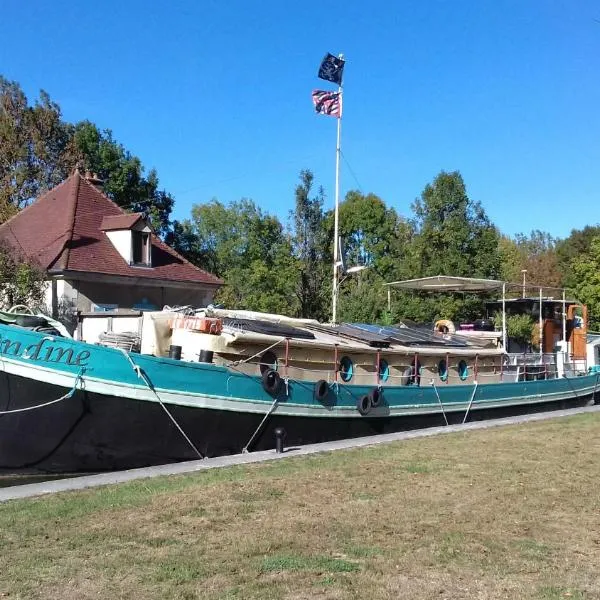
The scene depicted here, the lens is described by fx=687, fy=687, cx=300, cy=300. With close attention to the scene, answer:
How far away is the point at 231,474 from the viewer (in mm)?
9688

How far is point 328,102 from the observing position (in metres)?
23.3

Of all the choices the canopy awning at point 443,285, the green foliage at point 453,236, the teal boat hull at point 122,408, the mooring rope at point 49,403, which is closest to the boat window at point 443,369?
the canopy awning at point 443,285

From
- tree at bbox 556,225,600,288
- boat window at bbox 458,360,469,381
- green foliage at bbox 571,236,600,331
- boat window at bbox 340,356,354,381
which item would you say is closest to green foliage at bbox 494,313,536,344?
boat window at bbox 458,360,469,381

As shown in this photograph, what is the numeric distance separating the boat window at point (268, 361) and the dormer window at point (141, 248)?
491 inches

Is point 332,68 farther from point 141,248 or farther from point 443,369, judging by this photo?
point 443,369

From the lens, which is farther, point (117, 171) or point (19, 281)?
point (117, 171)

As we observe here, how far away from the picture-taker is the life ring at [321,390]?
13.0 meters

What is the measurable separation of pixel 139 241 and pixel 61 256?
3248mm

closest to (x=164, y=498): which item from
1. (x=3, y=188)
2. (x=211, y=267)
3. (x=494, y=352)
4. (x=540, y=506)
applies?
(x=540, y=506)

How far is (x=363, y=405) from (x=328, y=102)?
12.8 m

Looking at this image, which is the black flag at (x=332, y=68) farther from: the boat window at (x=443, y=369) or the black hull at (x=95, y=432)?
the black hull at (x=95, y=432)

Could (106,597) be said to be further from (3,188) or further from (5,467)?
(3,188)

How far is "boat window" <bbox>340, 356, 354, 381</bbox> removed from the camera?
14188 mm

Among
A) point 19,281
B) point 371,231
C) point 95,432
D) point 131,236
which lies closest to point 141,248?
point 131,236
